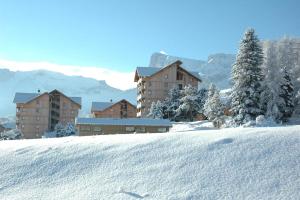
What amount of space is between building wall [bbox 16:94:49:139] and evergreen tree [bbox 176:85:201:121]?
4734cm

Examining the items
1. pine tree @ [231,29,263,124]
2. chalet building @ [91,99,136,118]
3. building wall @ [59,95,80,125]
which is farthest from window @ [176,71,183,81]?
pine tree @ [231,29,263,124]

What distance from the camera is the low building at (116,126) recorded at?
2675 inches

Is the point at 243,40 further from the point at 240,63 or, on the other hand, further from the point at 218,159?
the point at 218,159

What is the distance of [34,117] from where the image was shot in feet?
396

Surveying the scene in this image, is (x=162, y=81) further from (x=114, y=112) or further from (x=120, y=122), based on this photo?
(x=120, y=122)

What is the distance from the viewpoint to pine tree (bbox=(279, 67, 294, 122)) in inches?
2544

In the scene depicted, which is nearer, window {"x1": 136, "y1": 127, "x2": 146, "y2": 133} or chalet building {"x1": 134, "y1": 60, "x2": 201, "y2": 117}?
window {"x1": 136, "y1": 127, "x2": 146, "y2": 133}

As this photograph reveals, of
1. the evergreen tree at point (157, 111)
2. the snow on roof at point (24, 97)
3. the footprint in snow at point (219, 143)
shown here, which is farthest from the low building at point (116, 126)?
the snow on roof at point (24, 97)

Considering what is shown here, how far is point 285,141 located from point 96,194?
27.2 feet

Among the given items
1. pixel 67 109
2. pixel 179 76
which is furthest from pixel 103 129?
pixel 67 109

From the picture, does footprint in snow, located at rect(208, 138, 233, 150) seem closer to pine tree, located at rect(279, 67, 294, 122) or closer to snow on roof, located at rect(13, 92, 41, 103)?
pine tree, located at rect(279, 67, 294, 122)

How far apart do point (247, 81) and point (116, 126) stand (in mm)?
19137

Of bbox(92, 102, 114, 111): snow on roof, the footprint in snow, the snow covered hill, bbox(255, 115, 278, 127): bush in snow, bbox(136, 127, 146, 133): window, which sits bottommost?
the snow covered hill

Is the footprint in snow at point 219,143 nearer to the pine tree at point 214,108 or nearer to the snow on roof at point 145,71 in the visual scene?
the pine tree at point 214,108
